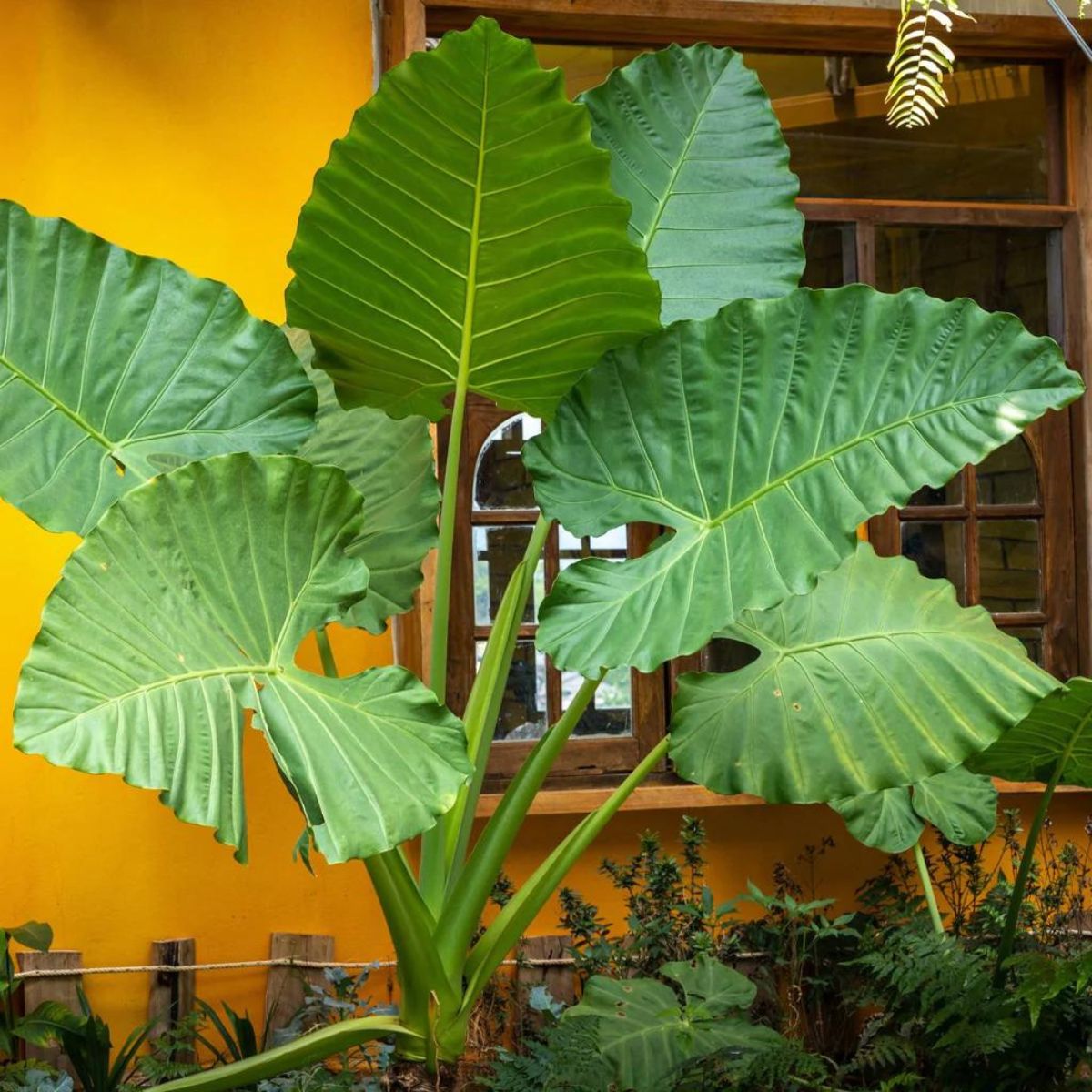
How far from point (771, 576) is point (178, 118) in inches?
64.7

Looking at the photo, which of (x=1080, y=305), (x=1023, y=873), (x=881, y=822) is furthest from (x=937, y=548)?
(x=1023, y=873)

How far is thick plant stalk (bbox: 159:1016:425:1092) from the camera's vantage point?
1987 mm

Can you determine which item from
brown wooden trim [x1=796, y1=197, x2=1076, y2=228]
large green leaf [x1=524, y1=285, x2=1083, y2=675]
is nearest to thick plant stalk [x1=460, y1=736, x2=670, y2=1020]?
large green leaf [x1=524, y1=285, x2=1083, y2=675]

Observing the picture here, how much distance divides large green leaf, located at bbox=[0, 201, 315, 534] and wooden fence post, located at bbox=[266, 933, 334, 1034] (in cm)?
107

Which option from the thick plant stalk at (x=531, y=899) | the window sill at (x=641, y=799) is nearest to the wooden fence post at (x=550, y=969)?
the window sill at (x=641, y=799)

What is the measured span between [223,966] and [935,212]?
2.18 metres

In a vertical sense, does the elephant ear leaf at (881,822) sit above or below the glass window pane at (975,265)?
below

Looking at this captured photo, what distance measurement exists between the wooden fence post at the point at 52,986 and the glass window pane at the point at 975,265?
219cm

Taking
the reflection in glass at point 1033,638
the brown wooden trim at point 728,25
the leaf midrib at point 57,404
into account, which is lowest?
the reflection in glass at point 1033,638

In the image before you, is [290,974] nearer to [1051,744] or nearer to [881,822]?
[881,822]

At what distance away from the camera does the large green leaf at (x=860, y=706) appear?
190 cm

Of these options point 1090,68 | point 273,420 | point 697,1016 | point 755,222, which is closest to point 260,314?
point 273,420

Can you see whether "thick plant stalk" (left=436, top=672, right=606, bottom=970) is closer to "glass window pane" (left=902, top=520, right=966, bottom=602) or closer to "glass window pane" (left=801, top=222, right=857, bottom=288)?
"glass window pane" (left=902, top=520, right=966, bottom=602)

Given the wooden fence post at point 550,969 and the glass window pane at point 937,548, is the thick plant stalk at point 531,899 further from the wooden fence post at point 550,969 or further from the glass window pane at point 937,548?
the glass window pane at point 937,548
